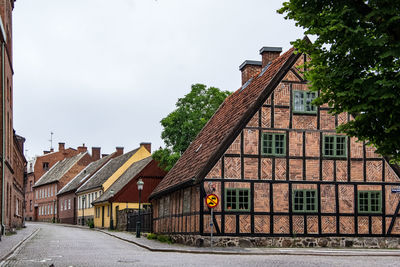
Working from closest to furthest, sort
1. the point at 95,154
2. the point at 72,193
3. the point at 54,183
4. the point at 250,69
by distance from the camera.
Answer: the point at 250,69 < the point at 72,193 < the point at 54,183 < the point at 95,154

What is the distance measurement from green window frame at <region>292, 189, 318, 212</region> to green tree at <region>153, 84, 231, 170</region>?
20.1 meters

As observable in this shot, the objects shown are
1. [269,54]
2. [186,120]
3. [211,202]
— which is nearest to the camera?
[211,202]

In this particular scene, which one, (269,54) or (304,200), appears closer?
(304,200)

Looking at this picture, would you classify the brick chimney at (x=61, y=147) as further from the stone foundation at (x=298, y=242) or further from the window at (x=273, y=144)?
the window at (x=273, y=144)

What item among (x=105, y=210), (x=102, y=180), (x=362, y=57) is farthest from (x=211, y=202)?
(x=102, y=180)

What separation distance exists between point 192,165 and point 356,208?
753cm

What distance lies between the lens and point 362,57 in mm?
13117

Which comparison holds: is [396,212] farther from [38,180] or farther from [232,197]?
[38,180]

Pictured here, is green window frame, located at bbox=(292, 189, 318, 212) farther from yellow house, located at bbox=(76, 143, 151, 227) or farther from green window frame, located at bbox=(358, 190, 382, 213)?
yellow house, located at bbox=(76, 143, 151, 227)

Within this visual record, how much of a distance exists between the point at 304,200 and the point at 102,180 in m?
34.0

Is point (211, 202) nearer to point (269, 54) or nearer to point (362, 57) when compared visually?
point (269, 54)

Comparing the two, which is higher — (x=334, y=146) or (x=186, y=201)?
(x=334, y=146)

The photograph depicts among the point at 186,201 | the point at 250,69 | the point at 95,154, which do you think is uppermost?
the point at 250,69

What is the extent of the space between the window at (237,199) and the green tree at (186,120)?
2031 cm
